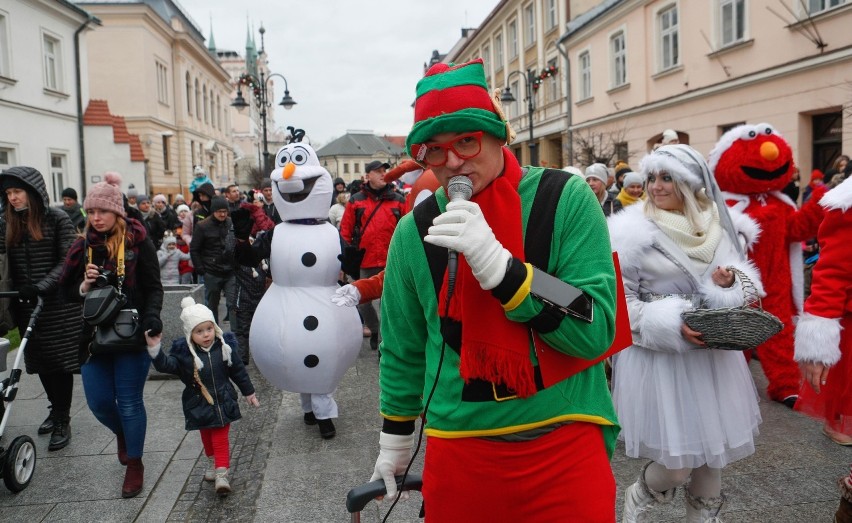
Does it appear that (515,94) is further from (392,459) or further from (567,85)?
(392,459)

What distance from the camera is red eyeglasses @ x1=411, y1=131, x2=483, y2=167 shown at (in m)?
1.84

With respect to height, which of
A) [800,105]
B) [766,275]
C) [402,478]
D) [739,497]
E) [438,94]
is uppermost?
[800,105]

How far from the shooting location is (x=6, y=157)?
17719mm

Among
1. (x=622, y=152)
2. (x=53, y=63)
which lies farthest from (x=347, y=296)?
(x=53, y=63)

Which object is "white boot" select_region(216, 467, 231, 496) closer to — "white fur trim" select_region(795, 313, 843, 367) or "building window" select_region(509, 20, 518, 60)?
"white fur trim" select_region(795, 313, 843, 367)

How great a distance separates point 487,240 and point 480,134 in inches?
14.3

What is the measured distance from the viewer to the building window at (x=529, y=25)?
3052 centimetres

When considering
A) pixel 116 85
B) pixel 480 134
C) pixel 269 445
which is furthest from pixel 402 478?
pixel 116 85

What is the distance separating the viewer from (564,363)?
1.84m

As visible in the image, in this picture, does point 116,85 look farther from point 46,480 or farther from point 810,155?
point 46,480

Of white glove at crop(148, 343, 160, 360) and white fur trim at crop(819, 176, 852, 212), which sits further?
white glove at crop(148, 343, 160, 360)

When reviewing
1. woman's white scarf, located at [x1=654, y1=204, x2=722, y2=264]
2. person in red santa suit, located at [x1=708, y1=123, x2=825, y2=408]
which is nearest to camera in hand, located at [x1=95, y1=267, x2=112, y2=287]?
woman's white scarf, located at [x1=654, y1=204, x2=722, y2=264]

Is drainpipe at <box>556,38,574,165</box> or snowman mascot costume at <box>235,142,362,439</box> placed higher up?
drainpipe at <box>556,38,574,165</box>

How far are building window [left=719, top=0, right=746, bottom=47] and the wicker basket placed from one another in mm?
13620
